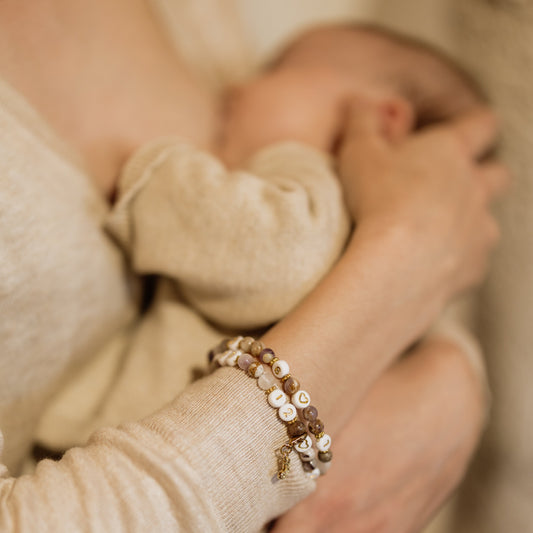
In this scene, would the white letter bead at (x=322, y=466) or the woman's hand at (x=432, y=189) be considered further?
the woman's hand at (x=432, y=189)

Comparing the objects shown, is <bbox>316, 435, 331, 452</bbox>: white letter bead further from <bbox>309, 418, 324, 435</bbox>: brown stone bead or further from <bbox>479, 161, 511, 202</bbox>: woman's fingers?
<bbox>479, 161, 511, 202</bbox>: woman's fingers

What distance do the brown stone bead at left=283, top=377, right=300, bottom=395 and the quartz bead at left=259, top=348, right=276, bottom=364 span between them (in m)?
0.03

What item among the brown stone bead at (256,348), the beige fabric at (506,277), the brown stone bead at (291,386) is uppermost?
the brown stone bead at (256,348)

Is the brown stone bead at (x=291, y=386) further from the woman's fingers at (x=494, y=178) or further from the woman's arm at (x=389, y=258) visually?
the woman's fingers at (x=494, y=178)

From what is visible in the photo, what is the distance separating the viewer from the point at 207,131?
0.83m

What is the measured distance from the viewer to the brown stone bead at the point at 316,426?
0.46m

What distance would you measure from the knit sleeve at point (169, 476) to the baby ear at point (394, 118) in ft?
1.87

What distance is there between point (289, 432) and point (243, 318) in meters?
0.16

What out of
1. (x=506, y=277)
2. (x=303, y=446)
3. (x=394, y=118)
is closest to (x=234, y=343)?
(x=303, y=446)

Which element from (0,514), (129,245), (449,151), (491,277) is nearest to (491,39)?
(449,151)

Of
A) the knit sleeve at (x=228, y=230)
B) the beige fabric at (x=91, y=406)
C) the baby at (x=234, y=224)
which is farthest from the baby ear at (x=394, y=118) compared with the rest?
the beige fabric at (x=91, y=406)

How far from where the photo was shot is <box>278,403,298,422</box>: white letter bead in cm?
44

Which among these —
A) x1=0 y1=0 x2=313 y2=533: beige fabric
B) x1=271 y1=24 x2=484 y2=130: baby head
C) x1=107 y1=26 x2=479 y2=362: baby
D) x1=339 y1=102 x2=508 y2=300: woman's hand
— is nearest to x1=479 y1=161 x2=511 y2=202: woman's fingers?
x1=339 y1=102 x2=508 y2=300: woman's hand

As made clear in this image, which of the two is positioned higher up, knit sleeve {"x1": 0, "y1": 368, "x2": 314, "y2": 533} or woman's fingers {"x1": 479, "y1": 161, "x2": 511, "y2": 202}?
knit sleeve {"x1": 0, "y1": 368, "x2": 314, "y2": 533}
